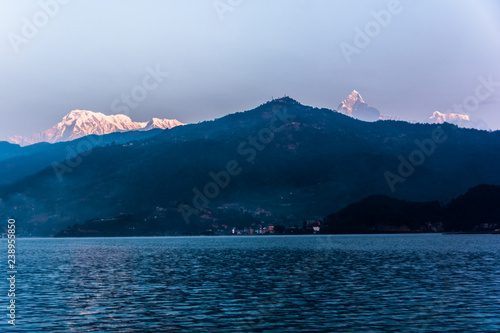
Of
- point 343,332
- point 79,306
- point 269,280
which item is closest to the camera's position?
point 343,332

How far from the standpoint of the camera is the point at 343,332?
53.4 metres

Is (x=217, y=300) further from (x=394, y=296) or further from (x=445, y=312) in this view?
(x=445, y=312)

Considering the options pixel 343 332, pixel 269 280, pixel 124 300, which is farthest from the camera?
pixel 269 280

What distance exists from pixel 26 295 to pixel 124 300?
1430cm

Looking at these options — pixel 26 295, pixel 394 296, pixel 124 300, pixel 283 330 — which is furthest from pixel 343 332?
pixel 26 295

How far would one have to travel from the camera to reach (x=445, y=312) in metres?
63.2

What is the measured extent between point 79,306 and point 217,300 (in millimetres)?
15881

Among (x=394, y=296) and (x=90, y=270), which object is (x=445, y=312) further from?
(x=90, y=270)

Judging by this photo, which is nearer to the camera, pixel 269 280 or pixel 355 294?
pixel 355 294

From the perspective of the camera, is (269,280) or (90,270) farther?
(90,270)

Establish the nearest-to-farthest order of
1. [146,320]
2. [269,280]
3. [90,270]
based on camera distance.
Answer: [146,320]
[269,280]
[90,270]

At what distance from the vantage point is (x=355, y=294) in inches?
3073

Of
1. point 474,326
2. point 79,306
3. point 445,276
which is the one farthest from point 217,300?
point 445,276

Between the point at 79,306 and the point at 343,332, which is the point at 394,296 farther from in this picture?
the point at 79,306
